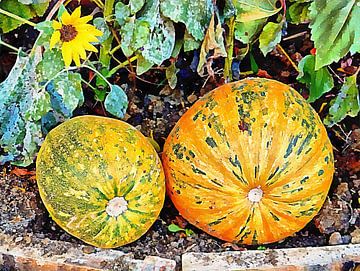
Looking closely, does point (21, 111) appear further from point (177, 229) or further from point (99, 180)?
point (177, 229)

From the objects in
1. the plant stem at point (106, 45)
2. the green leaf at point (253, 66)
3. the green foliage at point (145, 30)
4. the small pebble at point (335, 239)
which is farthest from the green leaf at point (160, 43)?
the small pebble at point (335, 239)

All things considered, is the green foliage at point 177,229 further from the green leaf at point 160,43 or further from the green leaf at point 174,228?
the green leaf at point 160,43

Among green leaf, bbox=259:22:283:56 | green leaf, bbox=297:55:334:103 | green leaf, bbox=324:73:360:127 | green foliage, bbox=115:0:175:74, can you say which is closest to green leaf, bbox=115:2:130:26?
green foliage, bbox=115:0:175:74

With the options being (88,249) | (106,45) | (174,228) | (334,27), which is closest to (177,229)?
(174,228)

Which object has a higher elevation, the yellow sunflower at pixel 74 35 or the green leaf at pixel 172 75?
the yellow sunflower at pixel 74 35

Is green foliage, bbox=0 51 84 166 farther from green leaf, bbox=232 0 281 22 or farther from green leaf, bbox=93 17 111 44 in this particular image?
green leaf, bbox=232 0 281 22

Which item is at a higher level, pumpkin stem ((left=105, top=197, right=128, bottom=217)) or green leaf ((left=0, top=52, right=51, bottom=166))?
green leaf ((left=0, top=52, right=51, bottom=166))
